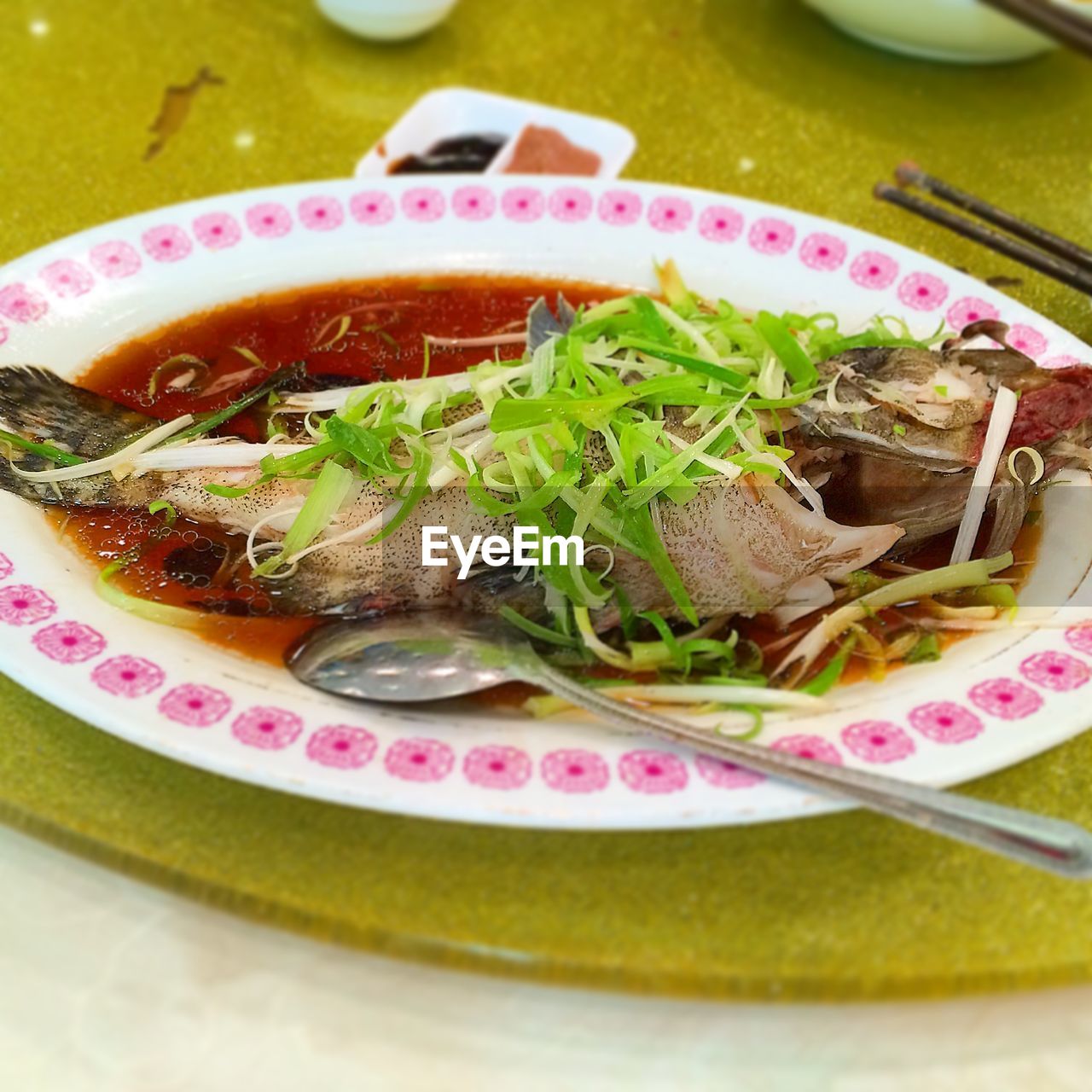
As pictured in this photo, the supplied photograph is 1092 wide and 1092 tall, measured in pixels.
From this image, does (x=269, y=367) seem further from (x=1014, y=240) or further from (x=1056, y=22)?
(x=1056, y=22)

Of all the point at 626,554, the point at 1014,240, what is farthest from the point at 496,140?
the point at 626,554

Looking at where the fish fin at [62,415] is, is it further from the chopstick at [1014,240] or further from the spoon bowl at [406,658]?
the chopstick at [1014,240]

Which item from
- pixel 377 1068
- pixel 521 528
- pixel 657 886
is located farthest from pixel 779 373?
pixel 377 1068

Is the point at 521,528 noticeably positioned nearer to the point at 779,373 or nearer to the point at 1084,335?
the point at 779,373

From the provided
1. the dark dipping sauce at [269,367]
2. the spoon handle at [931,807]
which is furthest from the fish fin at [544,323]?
the spoon handle at [931,807]

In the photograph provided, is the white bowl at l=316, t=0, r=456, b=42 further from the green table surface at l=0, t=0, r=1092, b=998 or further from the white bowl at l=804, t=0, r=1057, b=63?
the white bowl at l=804, t=0, r=1057, b=63

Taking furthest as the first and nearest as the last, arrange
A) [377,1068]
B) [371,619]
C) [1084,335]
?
1. [1084,335]
2. [371,619]
3. [377,1068]
